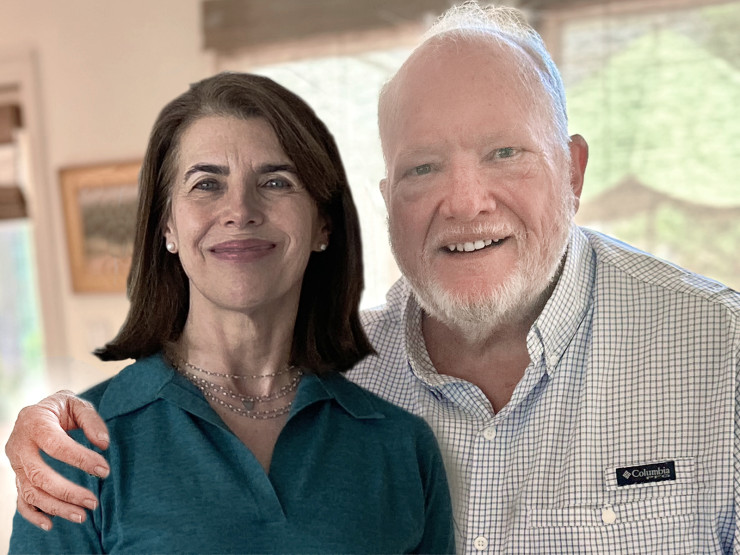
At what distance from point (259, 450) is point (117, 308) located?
1.11 ft

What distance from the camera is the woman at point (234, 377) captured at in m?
0.64

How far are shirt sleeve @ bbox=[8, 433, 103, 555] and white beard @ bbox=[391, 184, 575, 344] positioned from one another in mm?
366

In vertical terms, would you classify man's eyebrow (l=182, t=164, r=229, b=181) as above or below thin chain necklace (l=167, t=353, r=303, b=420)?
above

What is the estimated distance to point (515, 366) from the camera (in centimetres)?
88

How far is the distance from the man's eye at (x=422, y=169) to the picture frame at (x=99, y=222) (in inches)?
12.9

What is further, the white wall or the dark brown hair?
the white wall

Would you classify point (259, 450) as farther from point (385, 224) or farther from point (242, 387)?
point (385, 224)

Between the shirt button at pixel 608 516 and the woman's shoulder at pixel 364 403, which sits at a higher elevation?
the woman's shoulder at pixel 364 403

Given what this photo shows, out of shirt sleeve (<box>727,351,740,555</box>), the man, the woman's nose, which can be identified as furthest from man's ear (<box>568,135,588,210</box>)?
the woman's nose

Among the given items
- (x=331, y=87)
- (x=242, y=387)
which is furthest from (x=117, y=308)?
(x=331, y=87)

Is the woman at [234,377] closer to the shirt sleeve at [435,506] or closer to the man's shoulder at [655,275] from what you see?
the shirt sleeve at [435,506]

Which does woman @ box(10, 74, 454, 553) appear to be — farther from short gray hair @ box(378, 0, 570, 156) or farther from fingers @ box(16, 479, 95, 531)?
short gray hair @ box(378, 0, 570, 156)

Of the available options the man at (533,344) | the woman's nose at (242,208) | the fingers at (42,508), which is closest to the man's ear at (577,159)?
the man at (533,344)

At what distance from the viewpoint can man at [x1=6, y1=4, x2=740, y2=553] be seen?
800mm
